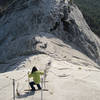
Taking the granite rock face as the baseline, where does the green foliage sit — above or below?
above

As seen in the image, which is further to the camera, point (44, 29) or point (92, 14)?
point (92, 14)

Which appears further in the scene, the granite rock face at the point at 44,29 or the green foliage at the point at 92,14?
the green foliage at the point at 92,14

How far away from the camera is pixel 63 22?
2081 cm

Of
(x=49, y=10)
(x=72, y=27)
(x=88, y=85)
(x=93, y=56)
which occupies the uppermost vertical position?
(x=49, y=10)

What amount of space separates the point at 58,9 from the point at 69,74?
37.6 ft

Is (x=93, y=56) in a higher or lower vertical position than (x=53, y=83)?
higher

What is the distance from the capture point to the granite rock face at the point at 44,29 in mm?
19031

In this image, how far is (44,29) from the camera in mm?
20078

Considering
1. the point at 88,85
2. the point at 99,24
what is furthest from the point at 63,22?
the point at 99,24

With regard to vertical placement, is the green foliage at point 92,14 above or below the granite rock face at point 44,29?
above

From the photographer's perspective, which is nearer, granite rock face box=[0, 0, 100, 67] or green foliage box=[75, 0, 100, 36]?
granite rock face box=[0, 0, 100, 67]

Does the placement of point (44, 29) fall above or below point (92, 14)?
below

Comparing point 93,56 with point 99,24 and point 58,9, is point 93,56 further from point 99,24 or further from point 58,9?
point 99,24

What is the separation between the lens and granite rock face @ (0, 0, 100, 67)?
1903 cm
